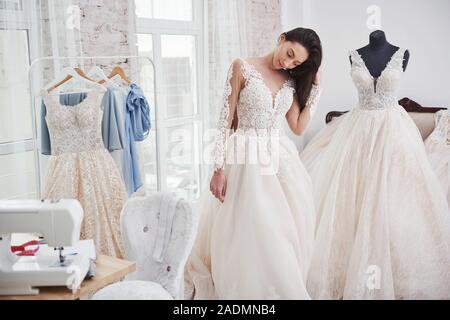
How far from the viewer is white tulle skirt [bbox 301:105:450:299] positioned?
191cm

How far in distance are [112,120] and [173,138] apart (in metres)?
1.05

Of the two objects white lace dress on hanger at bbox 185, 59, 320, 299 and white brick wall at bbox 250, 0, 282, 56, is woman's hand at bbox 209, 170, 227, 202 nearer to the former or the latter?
white lace dress on hanger at bbox 185, 59, 320, 299

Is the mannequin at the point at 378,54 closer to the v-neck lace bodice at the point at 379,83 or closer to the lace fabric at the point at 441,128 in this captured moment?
the v-neck lace bodice at the point at 379,83

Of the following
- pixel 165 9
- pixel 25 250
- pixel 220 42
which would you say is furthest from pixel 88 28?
pixel 25 250

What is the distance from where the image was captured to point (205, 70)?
2.98 metres

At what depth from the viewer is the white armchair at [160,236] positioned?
61.2 inches

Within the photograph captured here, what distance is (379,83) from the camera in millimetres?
2174

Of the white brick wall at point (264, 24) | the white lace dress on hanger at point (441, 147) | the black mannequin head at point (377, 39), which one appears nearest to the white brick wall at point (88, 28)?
the white brick wall at point (264, 24)

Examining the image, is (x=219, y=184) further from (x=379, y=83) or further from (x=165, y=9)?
(x=165, y=9)

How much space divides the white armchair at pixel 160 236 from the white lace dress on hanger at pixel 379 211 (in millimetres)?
696

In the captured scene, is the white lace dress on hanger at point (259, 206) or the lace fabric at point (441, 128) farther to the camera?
the lace fabric at point (441, 128)

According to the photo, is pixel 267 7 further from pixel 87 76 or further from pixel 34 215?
pixel 34 215

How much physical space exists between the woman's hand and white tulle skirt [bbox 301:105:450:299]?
21.2 inches

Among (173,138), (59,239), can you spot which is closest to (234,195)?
(59,239)
